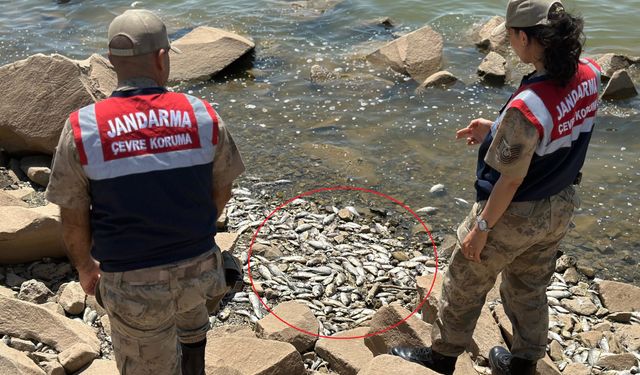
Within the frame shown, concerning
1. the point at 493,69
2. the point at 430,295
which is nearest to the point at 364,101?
the point at 493,69

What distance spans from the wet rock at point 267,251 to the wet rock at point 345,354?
5.09 ft

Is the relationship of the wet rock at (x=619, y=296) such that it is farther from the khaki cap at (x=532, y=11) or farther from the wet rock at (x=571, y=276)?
the khaki cap at (x=532, y=11)

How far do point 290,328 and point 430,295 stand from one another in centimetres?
111

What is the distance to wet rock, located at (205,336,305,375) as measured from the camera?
4711 mm

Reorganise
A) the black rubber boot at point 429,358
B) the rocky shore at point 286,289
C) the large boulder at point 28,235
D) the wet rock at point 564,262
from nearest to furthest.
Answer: the black rubber boot at point 429,358 < the rocky shore at point 286,289 < the large boulder at point 28,235 < the wet rock at point 564,262

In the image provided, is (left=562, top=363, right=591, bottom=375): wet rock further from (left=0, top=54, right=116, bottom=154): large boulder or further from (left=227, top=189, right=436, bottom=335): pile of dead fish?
(left=0, top=54, right=116, bottom=154): large boulder

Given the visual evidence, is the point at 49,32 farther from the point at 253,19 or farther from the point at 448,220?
the point at 448,220

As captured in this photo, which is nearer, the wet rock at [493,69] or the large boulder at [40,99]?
the large boulder at [40,99]

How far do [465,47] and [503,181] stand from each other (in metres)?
9.80

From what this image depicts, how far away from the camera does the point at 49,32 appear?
14.7 metres

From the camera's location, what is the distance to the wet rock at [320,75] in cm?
1188

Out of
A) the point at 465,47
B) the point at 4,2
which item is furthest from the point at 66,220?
the point at 4,2

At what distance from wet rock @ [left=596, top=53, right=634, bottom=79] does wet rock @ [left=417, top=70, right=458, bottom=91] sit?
235 cm

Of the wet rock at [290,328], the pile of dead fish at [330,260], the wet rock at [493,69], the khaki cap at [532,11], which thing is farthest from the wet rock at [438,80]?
the khaki cap at [532,11]
